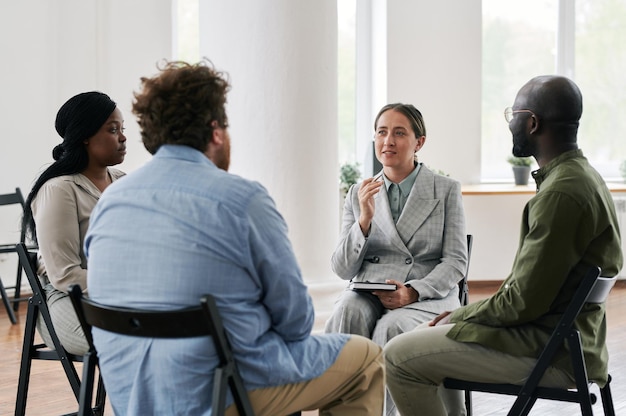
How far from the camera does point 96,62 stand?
7.10 m

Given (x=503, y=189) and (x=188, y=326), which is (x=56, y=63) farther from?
(x=188, y=326)

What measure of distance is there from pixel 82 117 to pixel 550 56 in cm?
566

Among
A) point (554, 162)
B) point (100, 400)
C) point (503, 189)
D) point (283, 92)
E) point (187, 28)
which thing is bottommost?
point (100, 400)

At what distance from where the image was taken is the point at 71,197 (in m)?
3.36

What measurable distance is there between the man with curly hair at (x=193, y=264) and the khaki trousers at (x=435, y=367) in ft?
1.68

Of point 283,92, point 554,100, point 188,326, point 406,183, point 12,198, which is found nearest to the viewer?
point 188,326

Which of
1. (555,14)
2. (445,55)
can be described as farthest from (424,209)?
(555,14)

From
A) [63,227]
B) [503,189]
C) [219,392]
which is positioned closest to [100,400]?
[63,227]

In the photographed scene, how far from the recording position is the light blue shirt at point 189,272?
2.25m

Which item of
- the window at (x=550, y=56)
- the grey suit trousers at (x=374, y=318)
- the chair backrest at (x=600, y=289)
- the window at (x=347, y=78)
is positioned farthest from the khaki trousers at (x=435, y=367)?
the window at (x=550, y=56)

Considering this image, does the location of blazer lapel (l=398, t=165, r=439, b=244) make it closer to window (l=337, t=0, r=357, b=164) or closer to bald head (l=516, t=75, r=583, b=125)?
bald head (l=516, t=75, r=583, b=125)

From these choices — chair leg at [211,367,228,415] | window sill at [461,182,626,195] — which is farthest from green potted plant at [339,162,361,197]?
chair leg at [211,367,228,415]

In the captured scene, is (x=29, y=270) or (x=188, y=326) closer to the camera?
(x=188, y=326)

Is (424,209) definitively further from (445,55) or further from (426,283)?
(445,55)
